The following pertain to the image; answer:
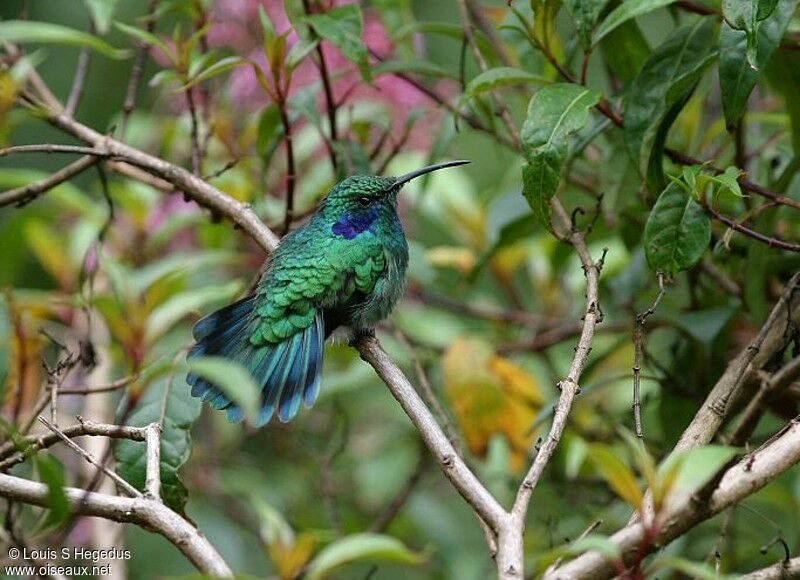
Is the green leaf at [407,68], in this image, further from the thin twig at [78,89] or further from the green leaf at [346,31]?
the thin twig at [78,89]

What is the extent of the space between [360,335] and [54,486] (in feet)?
4.57

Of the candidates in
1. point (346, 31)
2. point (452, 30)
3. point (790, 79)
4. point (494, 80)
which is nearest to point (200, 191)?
point (346, 31)

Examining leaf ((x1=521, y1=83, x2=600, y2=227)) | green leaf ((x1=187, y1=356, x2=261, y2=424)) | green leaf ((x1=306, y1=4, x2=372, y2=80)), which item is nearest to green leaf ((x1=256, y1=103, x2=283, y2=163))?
green leaf ((x1=306, y1=4, x2=372, y2=80))

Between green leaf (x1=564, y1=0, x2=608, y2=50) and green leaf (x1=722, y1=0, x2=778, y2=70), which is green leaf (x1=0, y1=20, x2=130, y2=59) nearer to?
green leaf (x1=564, y1=0, x2=608, y2=50)

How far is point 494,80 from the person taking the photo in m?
2.67

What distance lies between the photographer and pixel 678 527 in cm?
179

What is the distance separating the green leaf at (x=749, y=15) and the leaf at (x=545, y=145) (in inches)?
15.6

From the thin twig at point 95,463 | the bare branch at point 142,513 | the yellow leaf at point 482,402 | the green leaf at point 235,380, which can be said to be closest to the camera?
the green leaf at point 235,380

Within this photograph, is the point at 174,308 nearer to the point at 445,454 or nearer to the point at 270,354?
the point at 270,354

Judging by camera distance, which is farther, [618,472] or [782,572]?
[782,572]

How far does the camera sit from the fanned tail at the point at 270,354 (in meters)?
3.10

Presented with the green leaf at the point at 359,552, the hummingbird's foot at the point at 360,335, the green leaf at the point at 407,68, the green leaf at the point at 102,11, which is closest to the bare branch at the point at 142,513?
the green leaf at the point at 359,552

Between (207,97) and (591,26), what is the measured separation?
1555 mm

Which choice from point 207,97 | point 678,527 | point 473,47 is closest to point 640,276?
point 473,47
